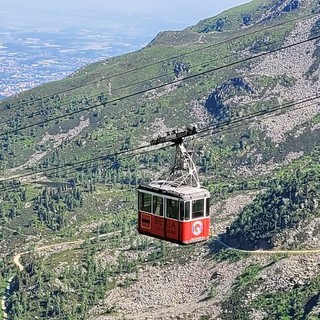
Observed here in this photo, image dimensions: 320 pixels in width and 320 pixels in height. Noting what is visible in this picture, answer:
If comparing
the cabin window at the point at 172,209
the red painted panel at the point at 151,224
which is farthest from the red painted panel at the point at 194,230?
the red painted panel at the point at 151,224

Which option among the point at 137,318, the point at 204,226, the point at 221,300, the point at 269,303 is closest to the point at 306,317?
the point at 269,303

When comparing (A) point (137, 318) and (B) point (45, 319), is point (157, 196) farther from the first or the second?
(B) point (45, 319)

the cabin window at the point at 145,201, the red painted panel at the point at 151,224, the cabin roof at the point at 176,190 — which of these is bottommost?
the red painted panel at the point at 151,224

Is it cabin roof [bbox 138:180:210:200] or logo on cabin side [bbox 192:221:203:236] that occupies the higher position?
cabin roof [bbox 138:180:210:200]

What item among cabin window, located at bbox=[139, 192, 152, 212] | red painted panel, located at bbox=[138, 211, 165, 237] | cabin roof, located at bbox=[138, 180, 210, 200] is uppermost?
cabin roof, located at bbox=[138, 180, 210, 200]

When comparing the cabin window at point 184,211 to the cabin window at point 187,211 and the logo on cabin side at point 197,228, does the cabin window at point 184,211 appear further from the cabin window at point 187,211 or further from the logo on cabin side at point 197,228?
the logo on cabin side at point 197,228

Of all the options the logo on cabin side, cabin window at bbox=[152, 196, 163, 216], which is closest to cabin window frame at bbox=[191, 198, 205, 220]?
the logo on cabin side

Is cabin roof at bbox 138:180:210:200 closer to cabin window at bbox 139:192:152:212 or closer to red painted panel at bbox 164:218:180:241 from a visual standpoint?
cabin window at bbox 139:192:152:212

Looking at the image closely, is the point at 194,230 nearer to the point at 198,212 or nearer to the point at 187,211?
the point at 198,212
